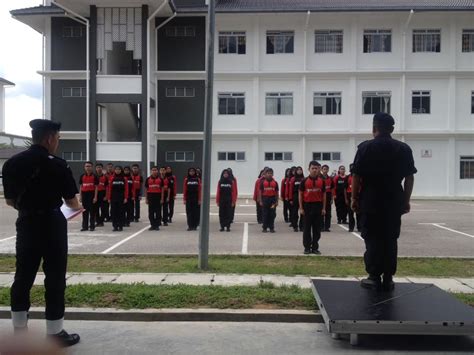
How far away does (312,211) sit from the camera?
1070cm

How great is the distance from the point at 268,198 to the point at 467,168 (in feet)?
73.6

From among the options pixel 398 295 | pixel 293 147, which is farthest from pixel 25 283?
pixel 293 147

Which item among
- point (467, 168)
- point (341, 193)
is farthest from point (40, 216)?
point (467, 168)

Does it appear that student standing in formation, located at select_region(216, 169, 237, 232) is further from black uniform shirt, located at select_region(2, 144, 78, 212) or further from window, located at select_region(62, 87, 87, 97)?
window, located at select_region(62, 87, 87, 97)

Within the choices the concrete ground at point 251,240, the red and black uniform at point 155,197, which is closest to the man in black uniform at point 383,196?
the concrete ground at point 251,240

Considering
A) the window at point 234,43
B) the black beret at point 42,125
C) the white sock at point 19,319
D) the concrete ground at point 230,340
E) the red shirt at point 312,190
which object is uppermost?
the window at point 234,43

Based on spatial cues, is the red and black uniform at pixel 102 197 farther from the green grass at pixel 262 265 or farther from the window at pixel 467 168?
the window at pixel 467 168

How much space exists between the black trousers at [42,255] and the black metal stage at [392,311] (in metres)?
2.70

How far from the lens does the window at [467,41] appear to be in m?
31.3

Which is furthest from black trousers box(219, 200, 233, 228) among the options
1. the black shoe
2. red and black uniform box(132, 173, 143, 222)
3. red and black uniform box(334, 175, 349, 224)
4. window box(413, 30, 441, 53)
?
window box(413, 30, 441, 53)

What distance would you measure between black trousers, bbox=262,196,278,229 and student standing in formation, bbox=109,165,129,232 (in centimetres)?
400

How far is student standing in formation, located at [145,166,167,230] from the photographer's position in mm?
14648

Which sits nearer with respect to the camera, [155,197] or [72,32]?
[155,197]

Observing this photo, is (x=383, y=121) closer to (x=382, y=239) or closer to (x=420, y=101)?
(x=382, y=239)
